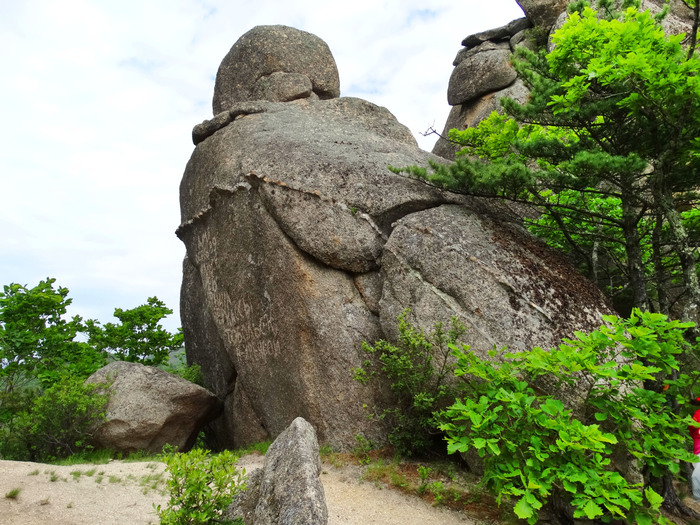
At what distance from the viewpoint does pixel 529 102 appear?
9.68 metres

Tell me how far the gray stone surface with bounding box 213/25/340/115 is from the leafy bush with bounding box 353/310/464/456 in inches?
369

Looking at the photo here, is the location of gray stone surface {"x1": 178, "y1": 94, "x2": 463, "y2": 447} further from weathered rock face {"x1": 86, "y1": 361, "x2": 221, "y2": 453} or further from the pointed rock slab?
weathered rock face {"x1": 86, "y1": 361, "x2": 221, "y2": 453}

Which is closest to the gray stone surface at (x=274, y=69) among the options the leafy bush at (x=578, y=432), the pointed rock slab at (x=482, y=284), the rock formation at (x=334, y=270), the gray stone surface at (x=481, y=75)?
the rock formation at (x=334, y=270)

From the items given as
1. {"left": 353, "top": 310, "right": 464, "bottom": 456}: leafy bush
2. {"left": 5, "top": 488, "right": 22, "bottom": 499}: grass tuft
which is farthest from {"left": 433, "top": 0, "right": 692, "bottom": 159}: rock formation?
{"left": 5, "top": 488, "right": 22, "bottom": 499}: grass tuft

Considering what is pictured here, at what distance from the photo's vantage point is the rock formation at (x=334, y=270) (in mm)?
8852

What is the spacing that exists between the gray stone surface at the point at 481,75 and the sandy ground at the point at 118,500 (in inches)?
746

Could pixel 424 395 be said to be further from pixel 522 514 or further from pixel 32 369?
pixel 32 369

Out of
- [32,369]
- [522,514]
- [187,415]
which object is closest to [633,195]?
[522,514]

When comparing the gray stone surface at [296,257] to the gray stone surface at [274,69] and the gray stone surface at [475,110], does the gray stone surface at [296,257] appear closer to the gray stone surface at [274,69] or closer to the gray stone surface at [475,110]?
the gray stone surface at [274,69]

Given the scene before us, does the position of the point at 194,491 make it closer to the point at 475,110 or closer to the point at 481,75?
the point at 475,110

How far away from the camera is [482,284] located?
8766 millimetres

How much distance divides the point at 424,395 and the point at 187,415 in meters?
6.30

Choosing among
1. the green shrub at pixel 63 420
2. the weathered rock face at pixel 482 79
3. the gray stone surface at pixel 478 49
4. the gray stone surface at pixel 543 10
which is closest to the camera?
Result: the green shrub at pixel 63 420

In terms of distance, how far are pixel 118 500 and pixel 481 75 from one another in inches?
844
